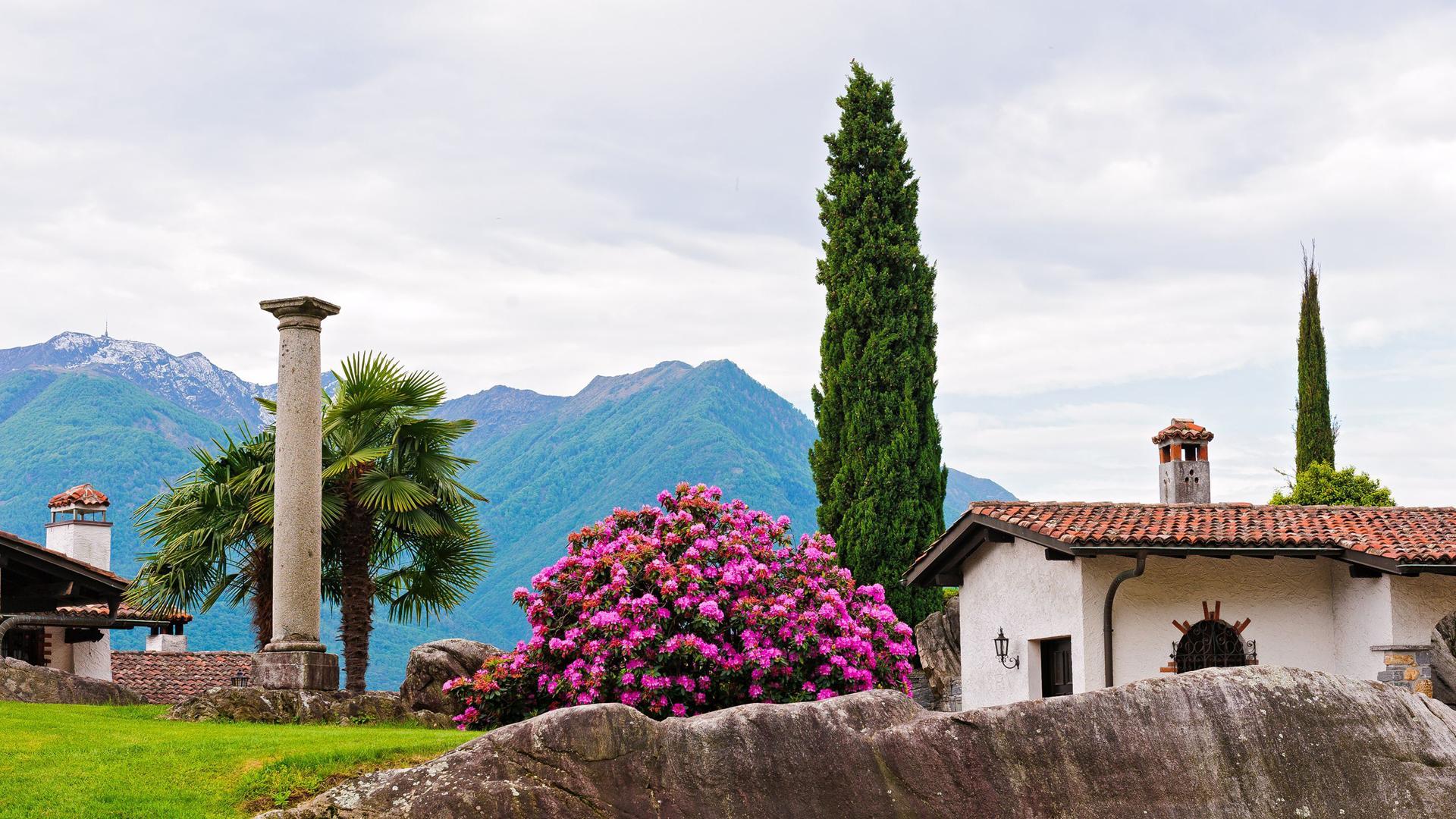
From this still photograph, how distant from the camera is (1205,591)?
18719 millimetres

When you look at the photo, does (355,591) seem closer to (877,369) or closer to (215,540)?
(215,540)

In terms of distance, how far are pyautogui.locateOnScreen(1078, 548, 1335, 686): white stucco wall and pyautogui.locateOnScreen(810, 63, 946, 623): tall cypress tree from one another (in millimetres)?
7501

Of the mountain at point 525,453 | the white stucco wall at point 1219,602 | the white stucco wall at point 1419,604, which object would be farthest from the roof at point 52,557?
the mountain at point 525,453

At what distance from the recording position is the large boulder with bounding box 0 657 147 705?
1794 cm

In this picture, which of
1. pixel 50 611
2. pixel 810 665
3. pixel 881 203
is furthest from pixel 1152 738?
pixel 50 611

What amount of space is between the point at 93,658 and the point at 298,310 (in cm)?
1419

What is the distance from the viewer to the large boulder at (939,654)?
80.8ft

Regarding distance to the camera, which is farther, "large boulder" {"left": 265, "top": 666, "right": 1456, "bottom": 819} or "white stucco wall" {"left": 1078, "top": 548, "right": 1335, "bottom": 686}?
"white stucco wall" {"left": 1078, "top": 548, "right": 1335, "bottom": 686}

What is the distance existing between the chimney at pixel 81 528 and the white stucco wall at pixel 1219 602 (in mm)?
22778

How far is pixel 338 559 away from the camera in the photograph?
2336cm

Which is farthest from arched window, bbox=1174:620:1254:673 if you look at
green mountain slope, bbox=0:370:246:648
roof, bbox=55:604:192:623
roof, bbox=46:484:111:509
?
green mountain slope, bbox=0:370:246:648

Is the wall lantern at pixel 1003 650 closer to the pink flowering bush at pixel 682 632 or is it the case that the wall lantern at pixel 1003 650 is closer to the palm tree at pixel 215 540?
the pink flowering bush at pixel 682 632

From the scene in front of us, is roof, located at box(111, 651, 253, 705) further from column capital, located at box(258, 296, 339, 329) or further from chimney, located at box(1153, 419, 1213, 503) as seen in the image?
chimney, located at box(1153, 419, 1213, 503)

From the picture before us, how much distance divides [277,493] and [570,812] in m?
9.83
